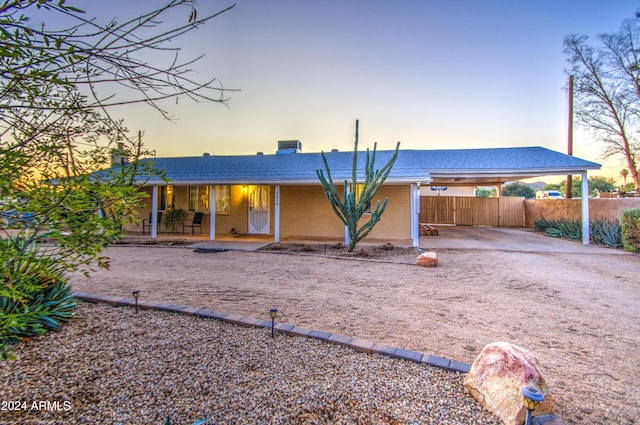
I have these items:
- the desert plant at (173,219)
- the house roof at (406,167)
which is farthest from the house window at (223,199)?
the desert plant at (173,219)

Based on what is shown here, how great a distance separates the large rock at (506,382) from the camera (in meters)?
2.10

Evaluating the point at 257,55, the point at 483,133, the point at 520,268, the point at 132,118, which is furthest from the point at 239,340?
the point at 483,133

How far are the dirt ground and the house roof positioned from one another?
12.5 ft

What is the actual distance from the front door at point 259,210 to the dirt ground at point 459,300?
4.95 metres

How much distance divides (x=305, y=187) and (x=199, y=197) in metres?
5.10

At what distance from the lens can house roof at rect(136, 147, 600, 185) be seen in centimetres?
1168

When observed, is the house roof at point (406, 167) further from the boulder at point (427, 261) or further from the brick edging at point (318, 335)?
the brick edging at point (318, 335)

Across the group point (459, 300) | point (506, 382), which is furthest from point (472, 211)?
point (506, 382)

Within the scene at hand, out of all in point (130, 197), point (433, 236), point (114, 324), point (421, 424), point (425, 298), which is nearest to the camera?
point (130, 197)

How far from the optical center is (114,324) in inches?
138

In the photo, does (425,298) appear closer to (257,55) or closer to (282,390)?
(282,390)

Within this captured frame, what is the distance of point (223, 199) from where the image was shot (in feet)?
46.4

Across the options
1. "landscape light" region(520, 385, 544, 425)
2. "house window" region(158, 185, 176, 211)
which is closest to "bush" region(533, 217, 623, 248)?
"landscape light" region(520, 385, 544, 425)

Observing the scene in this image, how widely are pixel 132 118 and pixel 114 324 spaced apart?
2378 millimetres
